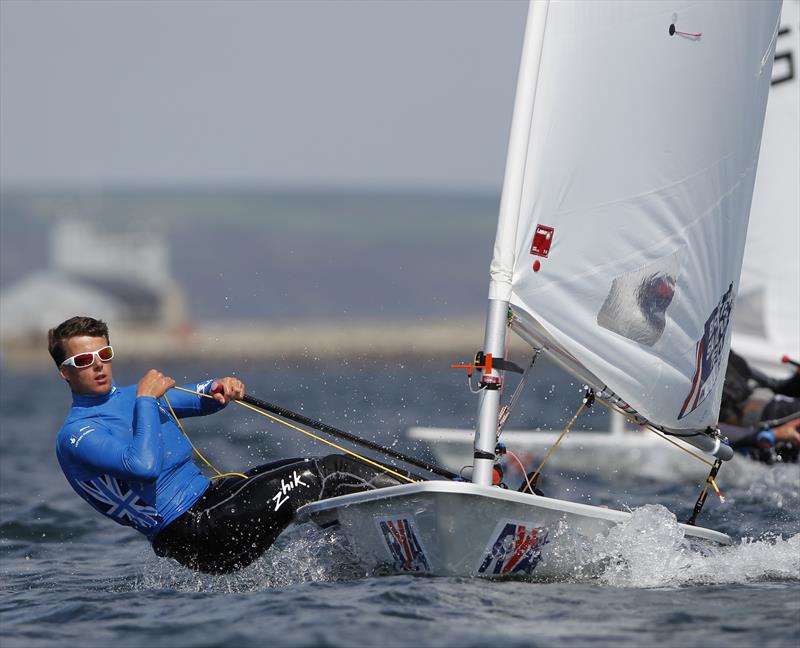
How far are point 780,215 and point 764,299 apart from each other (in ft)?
2.39

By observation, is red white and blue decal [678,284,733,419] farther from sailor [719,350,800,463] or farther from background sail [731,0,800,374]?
background sail [731,0,800,374]

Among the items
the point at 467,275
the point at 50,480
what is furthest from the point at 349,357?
the point at 467,275

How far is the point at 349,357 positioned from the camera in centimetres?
5612

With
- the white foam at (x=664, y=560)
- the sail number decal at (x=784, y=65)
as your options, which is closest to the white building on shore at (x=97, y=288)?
the sail number decal at (x=784, y=65)

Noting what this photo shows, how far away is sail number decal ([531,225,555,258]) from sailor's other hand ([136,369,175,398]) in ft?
4.82

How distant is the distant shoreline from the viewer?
5081 cm

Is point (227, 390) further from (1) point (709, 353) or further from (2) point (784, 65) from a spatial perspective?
(2) point (784, 65)

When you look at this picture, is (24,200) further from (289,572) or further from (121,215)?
(289,572)

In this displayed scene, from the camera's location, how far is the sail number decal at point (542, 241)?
490 centimetres

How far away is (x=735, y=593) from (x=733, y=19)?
7.75 feet

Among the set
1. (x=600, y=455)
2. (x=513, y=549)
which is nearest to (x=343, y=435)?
(x=513, y=549)

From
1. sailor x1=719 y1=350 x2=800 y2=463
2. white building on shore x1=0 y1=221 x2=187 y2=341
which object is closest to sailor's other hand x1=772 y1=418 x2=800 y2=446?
sailor x1=719 y1=350 x2=800 y2=463

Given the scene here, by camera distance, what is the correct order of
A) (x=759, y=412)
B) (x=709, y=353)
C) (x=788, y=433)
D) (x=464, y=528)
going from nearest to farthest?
(x=464, y=528)
(x=709, y=353)
(x=788, y=433)
(x=759, y=412)

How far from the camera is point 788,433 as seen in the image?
8.09m
